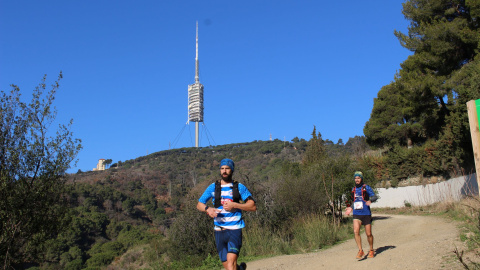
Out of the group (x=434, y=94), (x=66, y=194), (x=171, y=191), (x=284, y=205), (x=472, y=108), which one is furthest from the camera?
(x=171, y=191)

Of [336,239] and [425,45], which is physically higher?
[425,45]

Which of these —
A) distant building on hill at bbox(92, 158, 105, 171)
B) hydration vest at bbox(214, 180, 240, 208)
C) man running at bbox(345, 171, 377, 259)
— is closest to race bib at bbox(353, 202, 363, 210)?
man running at bbox(345, 171, 377, 259)

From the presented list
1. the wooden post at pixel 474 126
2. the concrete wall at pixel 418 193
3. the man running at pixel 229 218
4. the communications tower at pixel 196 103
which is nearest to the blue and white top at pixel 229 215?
the man running at pixel 229 218

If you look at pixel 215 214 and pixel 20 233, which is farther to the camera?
pixel 20 233

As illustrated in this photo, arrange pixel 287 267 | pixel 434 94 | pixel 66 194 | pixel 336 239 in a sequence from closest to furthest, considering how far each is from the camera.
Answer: pixel 287 267, pixel 66 194, pixel 336 239, pixel 434 94

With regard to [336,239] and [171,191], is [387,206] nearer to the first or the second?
[336,239]

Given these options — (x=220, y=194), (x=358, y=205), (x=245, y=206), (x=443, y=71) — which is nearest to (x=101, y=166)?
(x=443, y=71)

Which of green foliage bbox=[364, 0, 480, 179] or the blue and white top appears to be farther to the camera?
green foliage bbox=[364, 0, 480, 179]

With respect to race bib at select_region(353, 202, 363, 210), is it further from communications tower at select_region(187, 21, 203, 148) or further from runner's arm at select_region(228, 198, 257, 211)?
communications tower at select_region(187, 21, 203, 148)

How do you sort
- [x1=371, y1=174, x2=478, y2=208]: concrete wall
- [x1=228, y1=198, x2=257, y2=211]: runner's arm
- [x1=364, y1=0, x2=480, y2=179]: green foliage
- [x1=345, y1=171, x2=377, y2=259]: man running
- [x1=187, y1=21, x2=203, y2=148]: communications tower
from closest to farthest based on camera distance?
[x1=228, y1=198, x2=257, y2=211]: runner's arm → [x1=345, y1=171, x2=377, y2=259]: man running → [x1=364, y1=0, x2=480, y2=179]: green foliage → [x1=371, y1=174, x2=478, y2=208]: concrete wall → [x1=187, y1=21, x2=203, y2=148]: communications tower

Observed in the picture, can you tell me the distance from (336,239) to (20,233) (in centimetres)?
968

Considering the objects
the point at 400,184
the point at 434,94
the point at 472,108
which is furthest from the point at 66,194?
the point at 400,184

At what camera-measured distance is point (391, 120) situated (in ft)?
130

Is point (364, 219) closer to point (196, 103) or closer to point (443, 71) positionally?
point (443, 71)
